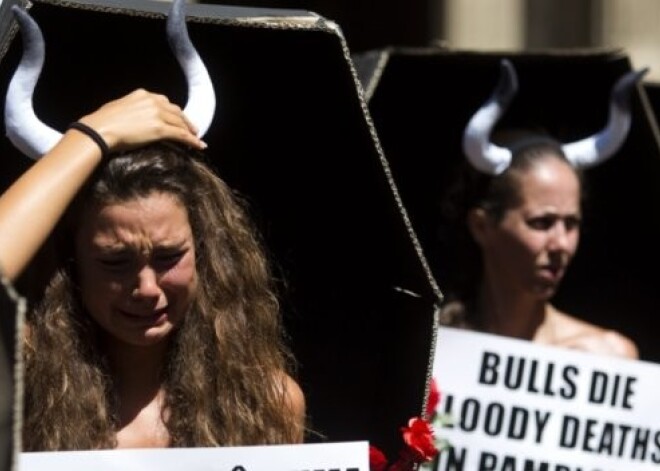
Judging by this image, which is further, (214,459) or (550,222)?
(550,222)

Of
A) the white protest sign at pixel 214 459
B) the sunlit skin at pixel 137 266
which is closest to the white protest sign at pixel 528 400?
the white protest sign at pixel 214 459

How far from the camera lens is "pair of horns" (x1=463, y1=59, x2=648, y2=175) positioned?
6.07m

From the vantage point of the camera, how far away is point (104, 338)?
4473mm

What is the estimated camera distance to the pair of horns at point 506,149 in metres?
6.07

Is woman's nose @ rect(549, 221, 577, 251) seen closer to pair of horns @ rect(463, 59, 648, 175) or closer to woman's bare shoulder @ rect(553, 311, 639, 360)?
pair of horns @ rect(463, 59, 648, 175)

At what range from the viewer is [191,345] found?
448cm

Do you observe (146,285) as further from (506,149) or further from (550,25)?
(550,25)

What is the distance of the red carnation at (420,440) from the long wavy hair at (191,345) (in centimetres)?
24

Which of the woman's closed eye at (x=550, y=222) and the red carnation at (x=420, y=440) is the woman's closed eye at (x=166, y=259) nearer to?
the red carnation at (x=420, y=440)

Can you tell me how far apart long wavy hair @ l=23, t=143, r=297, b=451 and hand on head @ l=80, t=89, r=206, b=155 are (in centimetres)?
7

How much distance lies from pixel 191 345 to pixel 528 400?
151 centimetres

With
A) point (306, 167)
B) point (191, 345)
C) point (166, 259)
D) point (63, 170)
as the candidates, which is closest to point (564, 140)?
point (306, 167)

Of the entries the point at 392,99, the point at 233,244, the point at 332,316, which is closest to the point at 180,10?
the point at 233,244

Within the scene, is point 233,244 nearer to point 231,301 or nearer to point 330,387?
point 231,301
